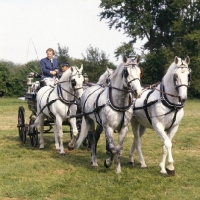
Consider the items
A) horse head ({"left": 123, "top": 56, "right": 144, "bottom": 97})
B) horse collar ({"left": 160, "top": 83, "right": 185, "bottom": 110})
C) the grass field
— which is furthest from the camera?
horse collar ({"left": 160, "top": 83, "right": 185, "bottom": 110})

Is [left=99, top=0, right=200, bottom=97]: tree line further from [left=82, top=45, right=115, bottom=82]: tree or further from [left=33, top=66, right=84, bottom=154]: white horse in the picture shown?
[left=33, top=66, right=84, bottom=154]: white horse

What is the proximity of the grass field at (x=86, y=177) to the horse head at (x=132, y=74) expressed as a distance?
1578 mm

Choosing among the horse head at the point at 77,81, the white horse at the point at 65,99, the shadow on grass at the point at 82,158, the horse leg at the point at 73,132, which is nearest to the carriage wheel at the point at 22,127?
the shadow on grass at the point at 82,158

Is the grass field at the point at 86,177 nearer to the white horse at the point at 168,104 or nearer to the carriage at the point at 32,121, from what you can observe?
the carriage at the point at 32,121

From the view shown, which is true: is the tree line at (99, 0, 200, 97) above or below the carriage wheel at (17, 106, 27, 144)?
above

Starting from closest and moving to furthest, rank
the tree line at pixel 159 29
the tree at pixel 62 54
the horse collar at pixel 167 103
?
1. the horse collar at pixel 167 103
2. the tree line at pixel 159 29
3. the tree at pixel 62 54

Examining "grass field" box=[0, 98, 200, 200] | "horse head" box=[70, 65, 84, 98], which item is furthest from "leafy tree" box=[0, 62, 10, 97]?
"horse head" box=[70, 65, 84, 98]

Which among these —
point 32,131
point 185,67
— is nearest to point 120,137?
point 185,67

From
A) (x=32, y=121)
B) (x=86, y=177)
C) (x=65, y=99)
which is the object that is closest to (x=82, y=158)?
(x=65, y=99)

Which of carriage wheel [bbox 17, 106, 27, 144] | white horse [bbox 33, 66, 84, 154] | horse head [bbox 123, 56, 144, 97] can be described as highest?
horse head [bbox 123, 56, 144, 97]

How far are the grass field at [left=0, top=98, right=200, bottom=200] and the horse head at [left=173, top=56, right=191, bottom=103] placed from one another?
5.00 ft

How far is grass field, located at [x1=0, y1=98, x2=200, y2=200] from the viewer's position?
5.87 metres

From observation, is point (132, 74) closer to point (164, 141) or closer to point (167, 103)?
point (167, 103)

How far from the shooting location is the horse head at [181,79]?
21.2 feet
